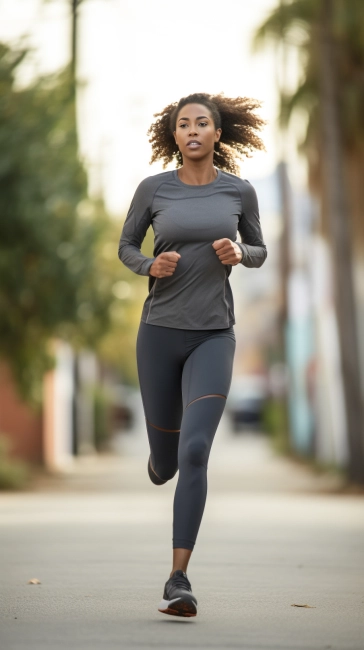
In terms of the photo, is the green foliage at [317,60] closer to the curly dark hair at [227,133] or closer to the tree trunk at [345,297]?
the tree trunk at [345,297]

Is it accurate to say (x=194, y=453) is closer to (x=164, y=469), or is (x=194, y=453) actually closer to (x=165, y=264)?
(x=164, y=469)

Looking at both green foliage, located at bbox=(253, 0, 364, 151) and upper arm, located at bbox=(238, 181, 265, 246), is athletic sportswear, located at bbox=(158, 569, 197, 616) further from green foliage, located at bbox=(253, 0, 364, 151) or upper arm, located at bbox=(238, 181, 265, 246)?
green foliage, located at bbox=(253, 0, 364, 151)

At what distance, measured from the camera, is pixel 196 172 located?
19.1ft

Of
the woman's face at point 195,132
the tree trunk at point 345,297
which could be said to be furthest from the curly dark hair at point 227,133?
the tree trunk at point 345,297

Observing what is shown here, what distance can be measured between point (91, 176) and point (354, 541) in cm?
970

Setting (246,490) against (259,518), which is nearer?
(259,518)

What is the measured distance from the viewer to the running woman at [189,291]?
551 centimetres

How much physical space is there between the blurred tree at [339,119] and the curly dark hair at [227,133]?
11.6m

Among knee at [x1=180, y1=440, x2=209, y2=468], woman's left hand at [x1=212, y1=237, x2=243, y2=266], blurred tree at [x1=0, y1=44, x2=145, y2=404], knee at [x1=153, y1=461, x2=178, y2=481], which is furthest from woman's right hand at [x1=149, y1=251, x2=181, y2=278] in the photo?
blurred tree at [x1=0, y1=44, x2=145, y2=404]

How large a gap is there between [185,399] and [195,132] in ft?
4.00

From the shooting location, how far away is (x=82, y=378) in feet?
103

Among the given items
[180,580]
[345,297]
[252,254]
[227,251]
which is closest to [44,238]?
[345,297]

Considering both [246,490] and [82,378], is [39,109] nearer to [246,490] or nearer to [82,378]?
[246,490]

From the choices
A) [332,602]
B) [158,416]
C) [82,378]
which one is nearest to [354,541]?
[332,602]
